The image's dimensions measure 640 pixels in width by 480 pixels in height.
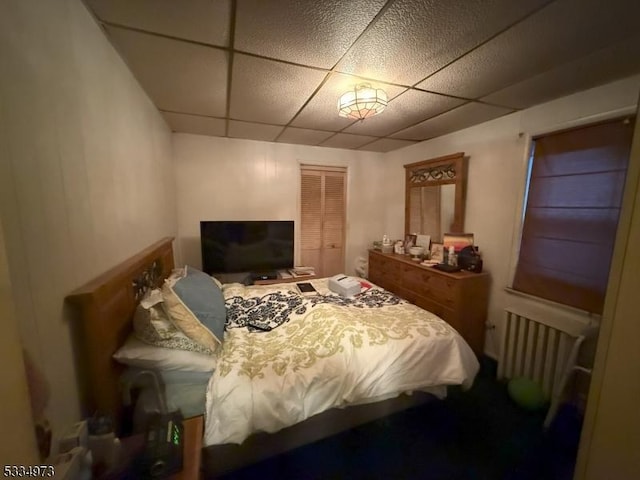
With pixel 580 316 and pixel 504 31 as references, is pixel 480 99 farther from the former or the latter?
pixel 580 316

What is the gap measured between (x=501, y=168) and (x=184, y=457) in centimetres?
298

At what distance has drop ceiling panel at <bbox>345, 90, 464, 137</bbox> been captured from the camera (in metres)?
1.97

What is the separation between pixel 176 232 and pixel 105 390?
90.5 inches

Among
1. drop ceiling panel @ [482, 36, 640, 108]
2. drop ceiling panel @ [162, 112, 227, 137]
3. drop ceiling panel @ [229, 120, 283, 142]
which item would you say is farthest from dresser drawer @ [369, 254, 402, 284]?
drop ceiling panel @ [162, 112, 227, 137]

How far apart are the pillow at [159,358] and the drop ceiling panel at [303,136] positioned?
2357mm

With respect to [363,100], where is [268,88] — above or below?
above

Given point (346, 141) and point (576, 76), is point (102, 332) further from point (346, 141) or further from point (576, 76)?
point (346, 141)

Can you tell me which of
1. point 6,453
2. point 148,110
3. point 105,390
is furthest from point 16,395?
point 148,110

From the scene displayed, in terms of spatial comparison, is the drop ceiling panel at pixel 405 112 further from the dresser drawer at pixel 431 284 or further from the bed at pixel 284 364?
the bed at pixel 284 364

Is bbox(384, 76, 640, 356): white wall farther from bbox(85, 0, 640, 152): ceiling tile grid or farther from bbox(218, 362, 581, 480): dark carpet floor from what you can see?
bbox(218, 362, 581, 480): dark carpet floor

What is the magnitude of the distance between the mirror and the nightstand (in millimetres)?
2774

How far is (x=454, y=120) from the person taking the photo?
2.43 m

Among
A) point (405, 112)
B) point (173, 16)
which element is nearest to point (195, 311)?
point (173, 16)

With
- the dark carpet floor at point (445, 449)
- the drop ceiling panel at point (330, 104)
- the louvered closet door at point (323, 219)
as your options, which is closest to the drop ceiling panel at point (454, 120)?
the drop ceiling panel at point (330, 104)
